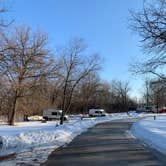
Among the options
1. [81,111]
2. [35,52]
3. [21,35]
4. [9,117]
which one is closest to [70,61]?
[35,52]

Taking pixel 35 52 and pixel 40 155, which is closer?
pixel 40 155

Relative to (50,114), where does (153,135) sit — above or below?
below

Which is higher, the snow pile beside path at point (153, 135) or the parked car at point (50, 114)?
the parked car at point (50, 114)

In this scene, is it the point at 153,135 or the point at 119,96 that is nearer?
the point at 153,135

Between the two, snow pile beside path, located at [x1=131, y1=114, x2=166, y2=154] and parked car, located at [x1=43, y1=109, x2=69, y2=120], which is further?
parked car, located at [x1=43, y1=109, x2=69, y2=120]

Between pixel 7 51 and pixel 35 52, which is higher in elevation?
pixel 35 52

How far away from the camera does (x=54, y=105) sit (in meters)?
88.8

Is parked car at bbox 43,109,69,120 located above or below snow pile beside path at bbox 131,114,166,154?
above

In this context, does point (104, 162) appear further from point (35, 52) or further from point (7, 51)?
point (35, 52)

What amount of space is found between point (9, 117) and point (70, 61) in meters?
12.9

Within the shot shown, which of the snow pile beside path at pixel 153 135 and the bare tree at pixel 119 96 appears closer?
the snow pile beside path at pixel 153 135

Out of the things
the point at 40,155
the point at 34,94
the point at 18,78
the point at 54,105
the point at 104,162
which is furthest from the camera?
the point at 54,105

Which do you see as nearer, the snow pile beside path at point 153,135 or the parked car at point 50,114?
the snow pile beside path at point 153,135

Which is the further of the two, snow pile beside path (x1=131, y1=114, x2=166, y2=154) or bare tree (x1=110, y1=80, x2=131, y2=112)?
bare tree (x1=110, y1=80, x2=131, y2=112)
